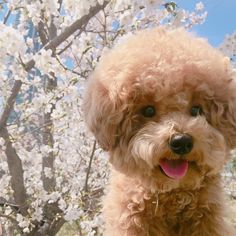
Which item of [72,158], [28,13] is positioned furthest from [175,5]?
[72,158]

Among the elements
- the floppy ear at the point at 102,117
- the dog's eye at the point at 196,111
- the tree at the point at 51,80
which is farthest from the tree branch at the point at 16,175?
the dog's eye at the point at 196,111

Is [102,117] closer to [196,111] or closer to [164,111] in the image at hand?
[164,111]

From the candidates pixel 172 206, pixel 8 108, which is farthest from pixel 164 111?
pixel 8 108

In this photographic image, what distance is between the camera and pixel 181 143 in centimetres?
186

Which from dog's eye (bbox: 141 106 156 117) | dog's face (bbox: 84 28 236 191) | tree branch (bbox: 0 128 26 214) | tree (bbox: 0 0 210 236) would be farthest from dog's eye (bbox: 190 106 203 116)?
tree branch (bbox: 0 128 26 214)

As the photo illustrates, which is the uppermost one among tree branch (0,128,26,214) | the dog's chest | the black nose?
tree branch (0,128,26,214)

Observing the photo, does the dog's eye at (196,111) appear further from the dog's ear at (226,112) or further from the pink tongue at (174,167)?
the pink tongue at (174,167)

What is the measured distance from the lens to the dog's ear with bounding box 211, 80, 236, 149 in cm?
202

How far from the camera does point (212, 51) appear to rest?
2158 millimetres

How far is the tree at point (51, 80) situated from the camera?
12.8 feet

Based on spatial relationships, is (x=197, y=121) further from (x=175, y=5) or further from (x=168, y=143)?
(x=175, y=5)

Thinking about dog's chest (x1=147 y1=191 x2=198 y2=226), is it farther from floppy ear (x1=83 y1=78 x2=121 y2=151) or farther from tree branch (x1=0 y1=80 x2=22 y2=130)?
tree branch (x1=0 y1=80 x2=22 y2=130)

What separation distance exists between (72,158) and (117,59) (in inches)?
194

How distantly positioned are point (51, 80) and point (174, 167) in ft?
9.96
